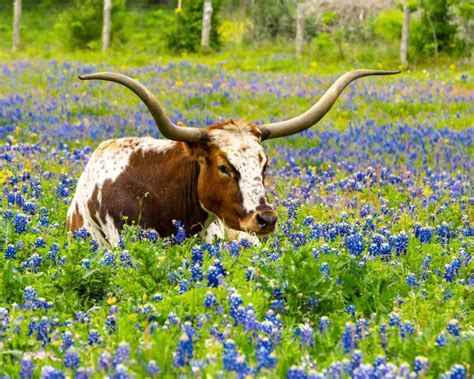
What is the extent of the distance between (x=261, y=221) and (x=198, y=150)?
3.11ft

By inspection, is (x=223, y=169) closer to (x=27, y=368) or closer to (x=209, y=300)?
(x=209, y=300)

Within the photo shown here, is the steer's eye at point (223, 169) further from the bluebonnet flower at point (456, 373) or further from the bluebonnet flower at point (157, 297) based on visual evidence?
the bluebonnet flower at point (456, 373)

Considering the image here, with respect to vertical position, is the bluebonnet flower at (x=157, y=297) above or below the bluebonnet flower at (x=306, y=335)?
below

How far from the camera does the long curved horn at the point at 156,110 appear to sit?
6.15m

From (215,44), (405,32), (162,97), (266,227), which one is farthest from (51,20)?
(266,227)

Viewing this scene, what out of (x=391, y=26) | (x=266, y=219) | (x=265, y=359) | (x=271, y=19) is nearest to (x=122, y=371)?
(x=265, y=359)

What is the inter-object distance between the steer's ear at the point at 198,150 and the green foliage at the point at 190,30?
71.9 feet

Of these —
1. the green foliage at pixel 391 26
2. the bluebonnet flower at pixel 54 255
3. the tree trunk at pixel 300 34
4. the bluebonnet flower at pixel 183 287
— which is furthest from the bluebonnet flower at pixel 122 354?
the green foliage at pixel 391 26

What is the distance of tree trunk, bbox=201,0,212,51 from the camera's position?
89.0ft

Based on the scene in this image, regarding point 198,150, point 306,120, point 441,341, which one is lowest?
point 441,341

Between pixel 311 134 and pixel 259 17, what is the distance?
819 inches

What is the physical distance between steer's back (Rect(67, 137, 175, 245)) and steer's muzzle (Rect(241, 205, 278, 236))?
1.26 m

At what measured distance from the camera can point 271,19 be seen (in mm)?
33781

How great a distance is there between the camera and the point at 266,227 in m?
5.96
